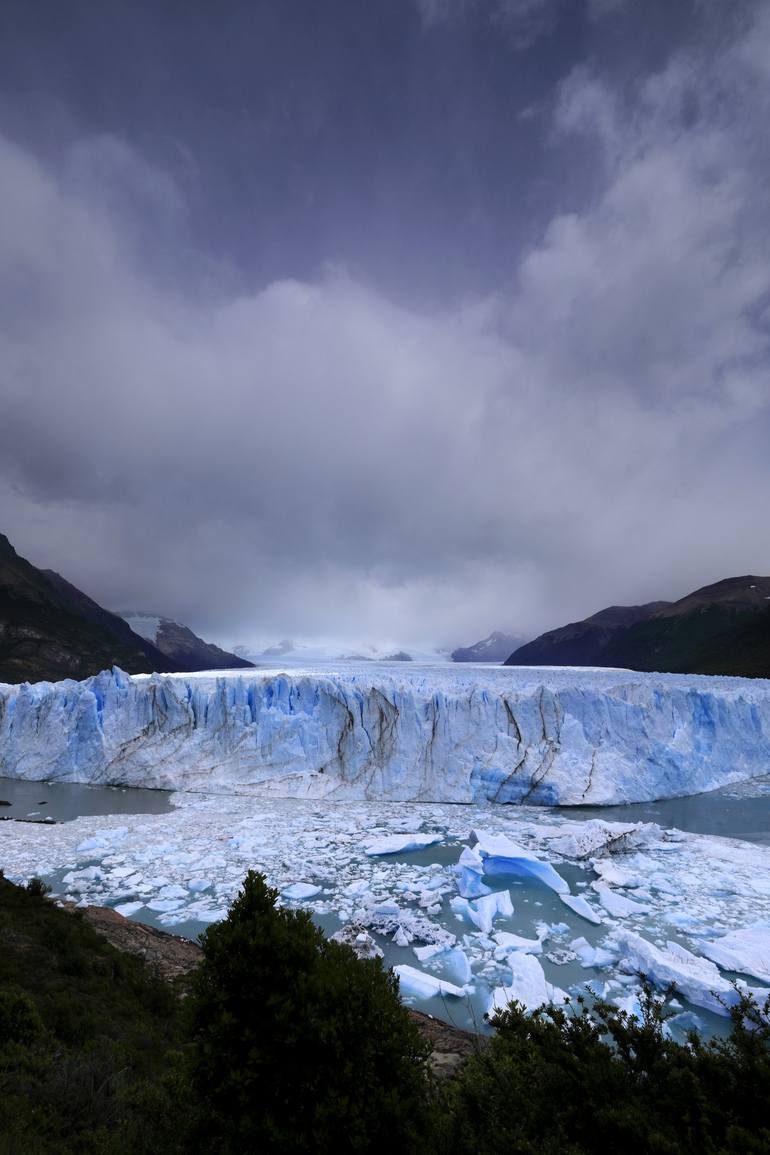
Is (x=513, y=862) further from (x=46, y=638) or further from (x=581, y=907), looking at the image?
(x=46, y=638)

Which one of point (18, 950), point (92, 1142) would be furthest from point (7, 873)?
point (92, 1142)

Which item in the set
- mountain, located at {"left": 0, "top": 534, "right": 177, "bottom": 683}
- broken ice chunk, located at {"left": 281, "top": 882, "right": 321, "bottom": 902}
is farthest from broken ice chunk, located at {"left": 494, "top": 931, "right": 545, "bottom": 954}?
mountain, located at {"left": 0, "top": 534, "right": 177, "bottom": 683}

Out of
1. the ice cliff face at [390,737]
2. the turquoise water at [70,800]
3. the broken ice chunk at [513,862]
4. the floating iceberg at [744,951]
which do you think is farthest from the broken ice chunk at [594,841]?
the turquoise water at [70,800]

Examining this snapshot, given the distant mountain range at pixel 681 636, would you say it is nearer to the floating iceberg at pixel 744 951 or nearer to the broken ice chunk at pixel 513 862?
the broken ice chunk at pixel 513 862

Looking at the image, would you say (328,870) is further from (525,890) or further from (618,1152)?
(618,1152)

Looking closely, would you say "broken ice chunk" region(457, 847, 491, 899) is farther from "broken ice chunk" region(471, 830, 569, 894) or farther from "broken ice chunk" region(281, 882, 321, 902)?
"broken ice chunk" region(281, 882, 321, 902)

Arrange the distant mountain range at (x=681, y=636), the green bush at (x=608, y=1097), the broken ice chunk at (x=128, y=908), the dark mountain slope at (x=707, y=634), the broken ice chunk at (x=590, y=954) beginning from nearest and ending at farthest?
the green bush at (x=608, y=1097) < the broken ice chunk at (x=590, y=954) < the broken ice chunk at (x=128, y=908) < the dark mountain slope at (x=707, y=634) < the distant mountain range at (x=681, y=636)
